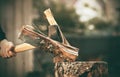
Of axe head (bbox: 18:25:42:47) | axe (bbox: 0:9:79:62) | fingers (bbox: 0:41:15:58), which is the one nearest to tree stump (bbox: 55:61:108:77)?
axe (bbox: 0:9:79:62)

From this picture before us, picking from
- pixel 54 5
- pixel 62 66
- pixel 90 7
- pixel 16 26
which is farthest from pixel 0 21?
pixel 62 66

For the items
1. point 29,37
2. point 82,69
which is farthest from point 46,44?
point 82,69

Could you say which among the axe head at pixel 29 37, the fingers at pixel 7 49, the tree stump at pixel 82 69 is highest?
the axe head at pixel 29 37

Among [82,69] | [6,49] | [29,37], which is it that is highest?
[29,37]

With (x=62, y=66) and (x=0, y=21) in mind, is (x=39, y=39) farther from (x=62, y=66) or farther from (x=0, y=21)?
(x=0, y=21)

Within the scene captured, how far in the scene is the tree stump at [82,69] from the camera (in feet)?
15.5

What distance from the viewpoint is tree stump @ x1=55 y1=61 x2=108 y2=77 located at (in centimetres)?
474

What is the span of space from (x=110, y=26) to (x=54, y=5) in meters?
1.51

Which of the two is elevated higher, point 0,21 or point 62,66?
point 0,21

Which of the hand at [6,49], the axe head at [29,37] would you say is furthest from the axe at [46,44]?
the hand at [6,49]

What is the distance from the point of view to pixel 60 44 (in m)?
4.75

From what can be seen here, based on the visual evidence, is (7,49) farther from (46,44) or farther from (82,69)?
(82,69)

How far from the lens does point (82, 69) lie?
15.6ft

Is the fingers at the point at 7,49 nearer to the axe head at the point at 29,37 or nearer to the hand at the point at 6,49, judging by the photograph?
the hand at the point at 6,49
